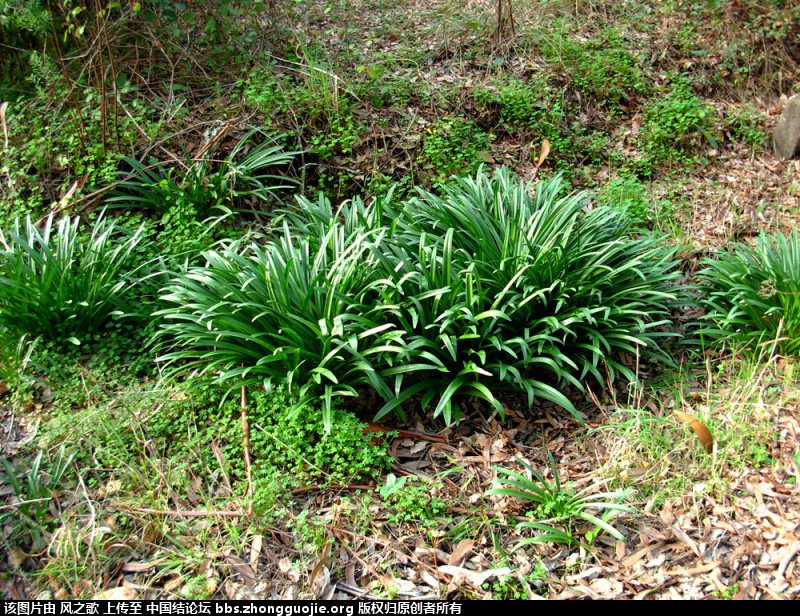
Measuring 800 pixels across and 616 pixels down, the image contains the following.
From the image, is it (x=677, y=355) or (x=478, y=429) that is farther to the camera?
(x=677, y=355)

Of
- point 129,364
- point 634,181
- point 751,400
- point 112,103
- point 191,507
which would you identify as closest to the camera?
point 191,507

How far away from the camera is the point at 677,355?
4.16 meters

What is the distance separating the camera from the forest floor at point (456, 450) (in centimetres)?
285

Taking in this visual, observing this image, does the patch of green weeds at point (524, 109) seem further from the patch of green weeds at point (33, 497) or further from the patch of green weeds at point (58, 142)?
the patch of green weeds at point (33, 497)

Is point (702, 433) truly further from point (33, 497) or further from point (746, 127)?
point (746, 127)

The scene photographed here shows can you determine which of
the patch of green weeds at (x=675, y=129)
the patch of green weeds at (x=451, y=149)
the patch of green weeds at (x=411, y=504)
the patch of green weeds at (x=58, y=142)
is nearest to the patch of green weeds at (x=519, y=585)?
the patch of green weeds at (x=411, y=504)

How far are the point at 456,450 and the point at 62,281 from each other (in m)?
2.66

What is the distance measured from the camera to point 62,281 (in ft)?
12.6

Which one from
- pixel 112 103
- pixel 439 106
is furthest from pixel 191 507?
pixel 439 106

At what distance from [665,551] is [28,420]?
11.8 feet

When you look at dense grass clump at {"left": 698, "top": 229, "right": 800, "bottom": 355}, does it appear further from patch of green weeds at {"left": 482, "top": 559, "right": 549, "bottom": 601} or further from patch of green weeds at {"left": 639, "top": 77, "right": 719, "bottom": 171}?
patch of green weeds at {"left": 482, "top": 559, "right": 549, "bottom": 601}

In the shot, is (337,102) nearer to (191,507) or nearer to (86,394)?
(86,394)

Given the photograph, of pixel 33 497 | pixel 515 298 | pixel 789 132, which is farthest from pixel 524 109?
pixel 33 497

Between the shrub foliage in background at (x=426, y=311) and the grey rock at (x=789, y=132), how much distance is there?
2786mm
